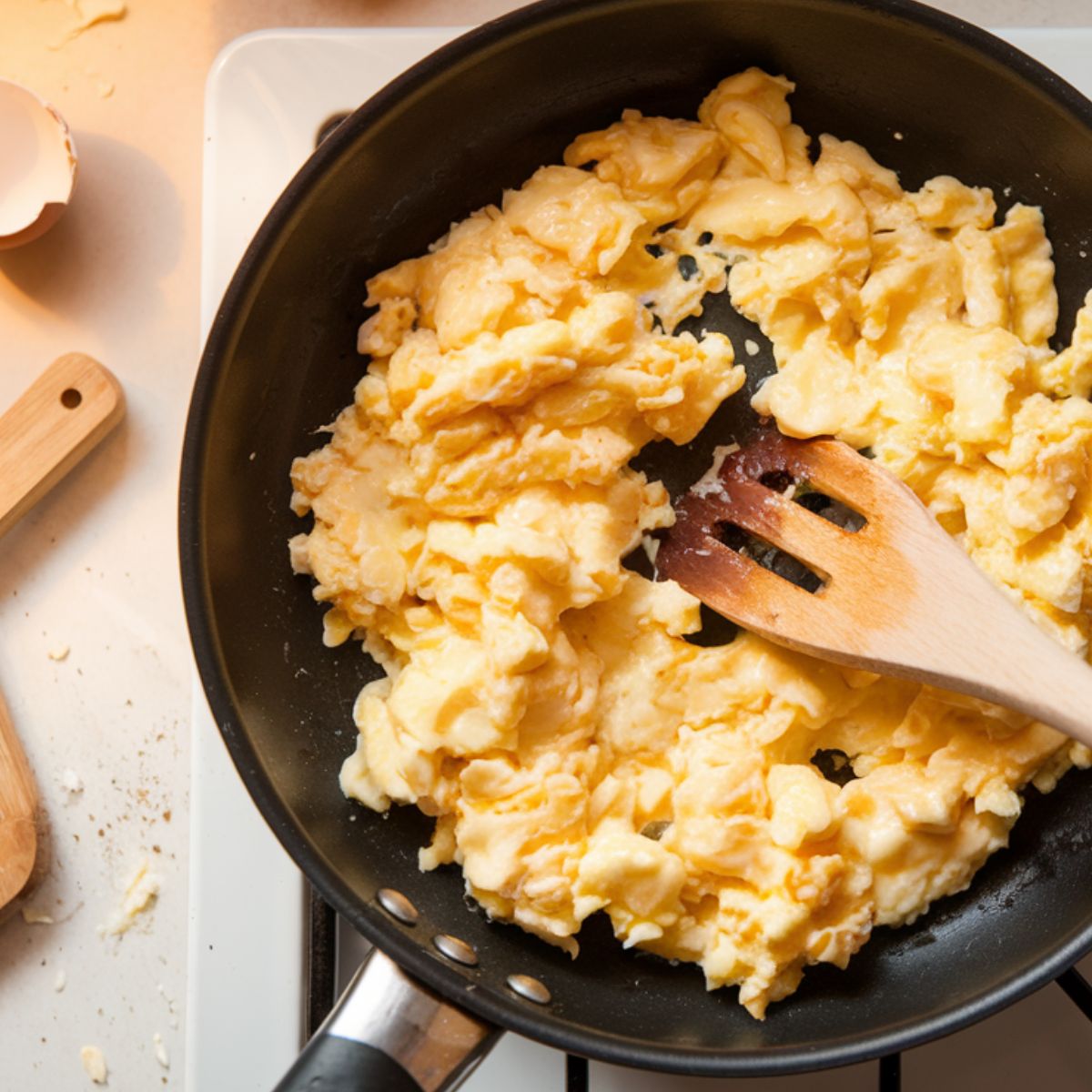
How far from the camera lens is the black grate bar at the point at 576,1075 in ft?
4.79

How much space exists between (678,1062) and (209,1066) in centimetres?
63

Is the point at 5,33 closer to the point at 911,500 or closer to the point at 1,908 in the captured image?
the point at 1,908

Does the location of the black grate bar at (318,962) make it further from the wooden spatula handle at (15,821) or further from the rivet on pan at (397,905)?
the wooden spatula handle at (15,821)

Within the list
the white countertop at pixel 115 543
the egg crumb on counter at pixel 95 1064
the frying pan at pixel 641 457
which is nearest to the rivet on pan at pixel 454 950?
the frying pan at pixel 641 457

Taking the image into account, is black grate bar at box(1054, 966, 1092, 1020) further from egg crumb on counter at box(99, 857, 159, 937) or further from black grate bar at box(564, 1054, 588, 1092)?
egg crumb on counter at box(99, 857, 159, 937)

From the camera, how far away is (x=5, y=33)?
1.77 m

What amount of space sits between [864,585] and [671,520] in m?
0.28

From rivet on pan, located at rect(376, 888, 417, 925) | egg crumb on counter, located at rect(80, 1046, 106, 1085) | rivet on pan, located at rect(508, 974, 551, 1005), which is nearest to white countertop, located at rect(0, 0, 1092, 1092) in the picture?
egg crumb on counter, located at rect(80, 1046, 106, 1085)

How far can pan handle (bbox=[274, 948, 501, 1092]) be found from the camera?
117cm

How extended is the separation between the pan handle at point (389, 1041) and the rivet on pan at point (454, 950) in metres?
0.15

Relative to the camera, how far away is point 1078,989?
4.70 ft

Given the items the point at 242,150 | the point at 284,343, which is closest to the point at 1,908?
the point at 284,343

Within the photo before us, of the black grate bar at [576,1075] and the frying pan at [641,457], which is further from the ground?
the frying pan at [641,457]

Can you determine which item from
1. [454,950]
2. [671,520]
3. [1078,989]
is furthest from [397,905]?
[1078,989]
